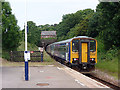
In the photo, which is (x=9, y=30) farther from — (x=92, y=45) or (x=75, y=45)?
(x=92, y=45)

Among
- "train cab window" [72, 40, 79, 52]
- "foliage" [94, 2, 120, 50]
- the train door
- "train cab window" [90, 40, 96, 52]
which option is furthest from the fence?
"train cab window" [90, 40, 96, 52]

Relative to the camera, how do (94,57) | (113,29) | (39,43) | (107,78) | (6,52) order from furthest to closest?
(39,43) < (6,52) < (113,29) < (94,57) < (107,78)

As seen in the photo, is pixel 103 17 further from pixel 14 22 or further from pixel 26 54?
pixel 26 54

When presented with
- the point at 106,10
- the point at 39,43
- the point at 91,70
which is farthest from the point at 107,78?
the point at 39,43

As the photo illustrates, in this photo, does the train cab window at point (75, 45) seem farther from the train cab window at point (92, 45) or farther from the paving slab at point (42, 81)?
the paving slab at point (42, 81)

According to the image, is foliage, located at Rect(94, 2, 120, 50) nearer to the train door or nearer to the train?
the train

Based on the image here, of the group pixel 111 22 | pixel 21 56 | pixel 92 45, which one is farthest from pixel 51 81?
pixel 21 56

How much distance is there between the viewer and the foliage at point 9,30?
25119mm

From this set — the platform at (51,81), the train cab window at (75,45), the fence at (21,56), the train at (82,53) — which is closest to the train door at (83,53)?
the train at (82,53)

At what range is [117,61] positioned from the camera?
1822 cm

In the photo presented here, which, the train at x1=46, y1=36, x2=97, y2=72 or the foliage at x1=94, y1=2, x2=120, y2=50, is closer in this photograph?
the train at x1=46, y1=36, x2=97, y2=72

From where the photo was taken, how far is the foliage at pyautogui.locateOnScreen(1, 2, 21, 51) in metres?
25.1

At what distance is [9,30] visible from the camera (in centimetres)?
2555

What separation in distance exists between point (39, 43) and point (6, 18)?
48.8 metres
